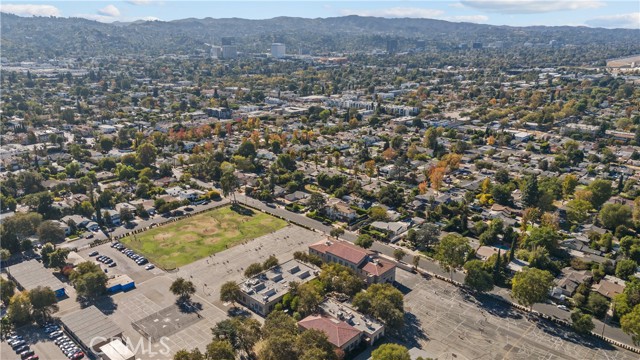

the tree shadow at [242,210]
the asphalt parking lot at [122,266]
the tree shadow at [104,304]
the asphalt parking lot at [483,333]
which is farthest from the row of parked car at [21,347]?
the tree shadow at [242,210]

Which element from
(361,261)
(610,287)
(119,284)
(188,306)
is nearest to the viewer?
(188,306)

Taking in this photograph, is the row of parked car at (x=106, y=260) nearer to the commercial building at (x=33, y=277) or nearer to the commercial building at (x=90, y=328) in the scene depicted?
the commercial building at (x=33, y=277)

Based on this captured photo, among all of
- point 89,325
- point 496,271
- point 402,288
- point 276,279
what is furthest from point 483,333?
point 89,325

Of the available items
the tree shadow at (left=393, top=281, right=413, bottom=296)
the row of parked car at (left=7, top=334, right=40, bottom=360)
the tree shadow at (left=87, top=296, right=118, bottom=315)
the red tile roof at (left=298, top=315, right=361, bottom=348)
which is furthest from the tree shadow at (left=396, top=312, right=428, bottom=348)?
the row of parked car at (left=7, top=334, right=40, bottom=360)

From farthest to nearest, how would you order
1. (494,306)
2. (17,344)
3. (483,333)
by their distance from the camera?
(494,306), (483,333), (17,344)

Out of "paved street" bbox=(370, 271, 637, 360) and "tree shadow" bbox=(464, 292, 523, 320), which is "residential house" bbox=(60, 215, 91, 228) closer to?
"paved street" bbox=(370, 271, 637, 360)

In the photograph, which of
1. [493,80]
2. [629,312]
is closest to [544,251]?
[629,312]

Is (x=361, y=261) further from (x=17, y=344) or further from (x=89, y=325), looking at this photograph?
(x=17, y=344)
